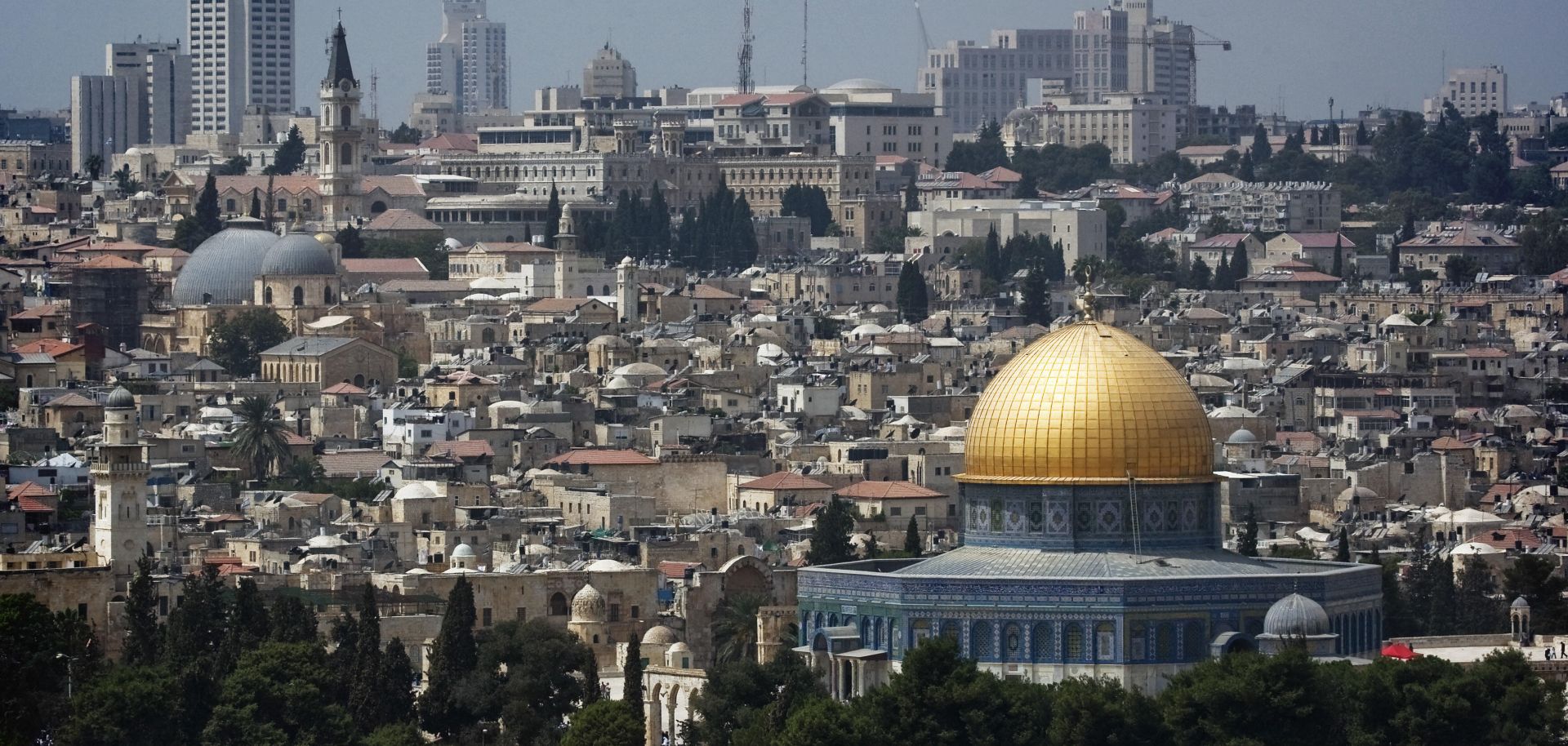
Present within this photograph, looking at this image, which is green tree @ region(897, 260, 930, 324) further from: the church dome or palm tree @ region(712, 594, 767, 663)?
palm tree @ region(712, 594, 767, 663)

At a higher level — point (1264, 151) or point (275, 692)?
point (1264, 151)

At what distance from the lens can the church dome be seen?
6675cm

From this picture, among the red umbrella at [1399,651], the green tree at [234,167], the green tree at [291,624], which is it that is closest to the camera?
the red umbrella at [1399,651]

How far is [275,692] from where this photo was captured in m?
56.7

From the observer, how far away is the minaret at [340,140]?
142m

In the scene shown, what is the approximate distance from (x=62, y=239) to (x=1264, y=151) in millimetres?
65102

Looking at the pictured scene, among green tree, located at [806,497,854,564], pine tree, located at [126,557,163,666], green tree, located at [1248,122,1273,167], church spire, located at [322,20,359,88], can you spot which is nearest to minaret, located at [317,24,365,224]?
church spire, located at [322,20,359,88]

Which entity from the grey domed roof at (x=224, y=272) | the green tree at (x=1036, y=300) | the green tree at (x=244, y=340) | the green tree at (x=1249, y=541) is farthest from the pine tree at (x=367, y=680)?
the green tree at (x=1036, y=300)

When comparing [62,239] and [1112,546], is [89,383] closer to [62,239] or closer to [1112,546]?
[62,239]

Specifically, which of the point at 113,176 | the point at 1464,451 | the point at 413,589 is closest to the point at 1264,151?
the point at 113,176

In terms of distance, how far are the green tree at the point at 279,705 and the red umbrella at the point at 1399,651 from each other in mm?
13129

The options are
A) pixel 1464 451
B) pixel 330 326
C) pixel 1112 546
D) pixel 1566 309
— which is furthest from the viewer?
pixel 1566 309

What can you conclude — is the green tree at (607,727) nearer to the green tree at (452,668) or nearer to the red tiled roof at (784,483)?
the green tree at (452,668)

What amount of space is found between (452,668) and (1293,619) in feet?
40.9
